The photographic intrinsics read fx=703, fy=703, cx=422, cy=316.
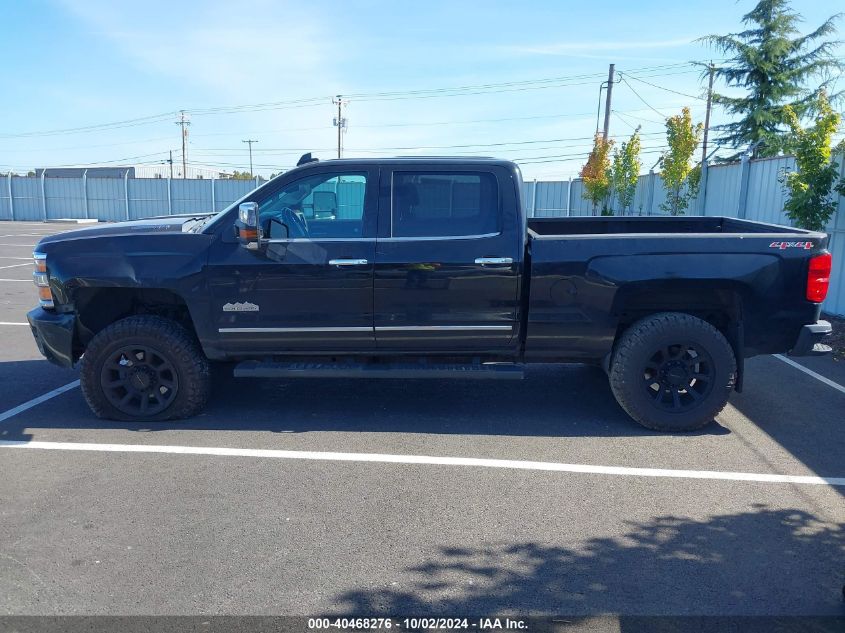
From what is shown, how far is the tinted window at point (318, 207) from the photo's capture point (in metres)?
5.44

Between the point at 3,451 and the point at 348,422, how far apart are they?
250cm

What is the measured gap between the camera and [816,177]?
9.35m

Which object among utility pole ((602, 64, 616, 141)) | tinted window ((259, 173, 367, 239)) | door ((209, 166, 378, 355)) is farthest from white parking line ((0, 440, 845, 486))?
utility pole ((602, 64, 616, 141))

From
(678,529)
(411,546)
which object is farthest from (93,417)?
(678,529)

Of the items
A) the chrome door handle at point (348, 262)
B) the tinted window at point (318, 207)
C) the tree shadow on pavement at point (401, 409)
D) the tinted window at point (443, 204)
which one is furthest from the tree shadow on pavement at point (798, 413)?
the tinted window at point (318, 207)

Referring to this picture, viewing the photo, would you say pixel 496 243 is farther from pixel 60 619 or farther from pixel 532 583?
pixel 60 619

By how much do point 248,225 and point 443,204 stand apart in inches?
58.8

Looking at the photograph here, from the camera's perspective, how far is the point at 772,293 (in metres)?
5.38

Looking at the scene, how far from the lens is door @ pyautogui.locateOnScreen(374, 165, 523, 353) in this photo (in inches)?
211

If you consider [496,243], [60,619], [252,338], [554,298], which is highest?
[496,243]

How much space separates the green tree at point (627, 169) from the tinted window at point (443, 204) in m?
16.0

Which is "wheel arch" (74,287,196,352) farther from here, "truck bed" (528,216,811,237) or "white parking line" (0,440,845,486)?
"truck bed" (528,216,811,237)

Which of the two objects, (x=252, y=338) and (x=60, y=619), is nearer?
(x=60, y=619)

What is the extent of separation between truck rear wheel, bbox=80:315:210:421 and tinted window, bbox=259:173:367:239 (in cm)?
116
